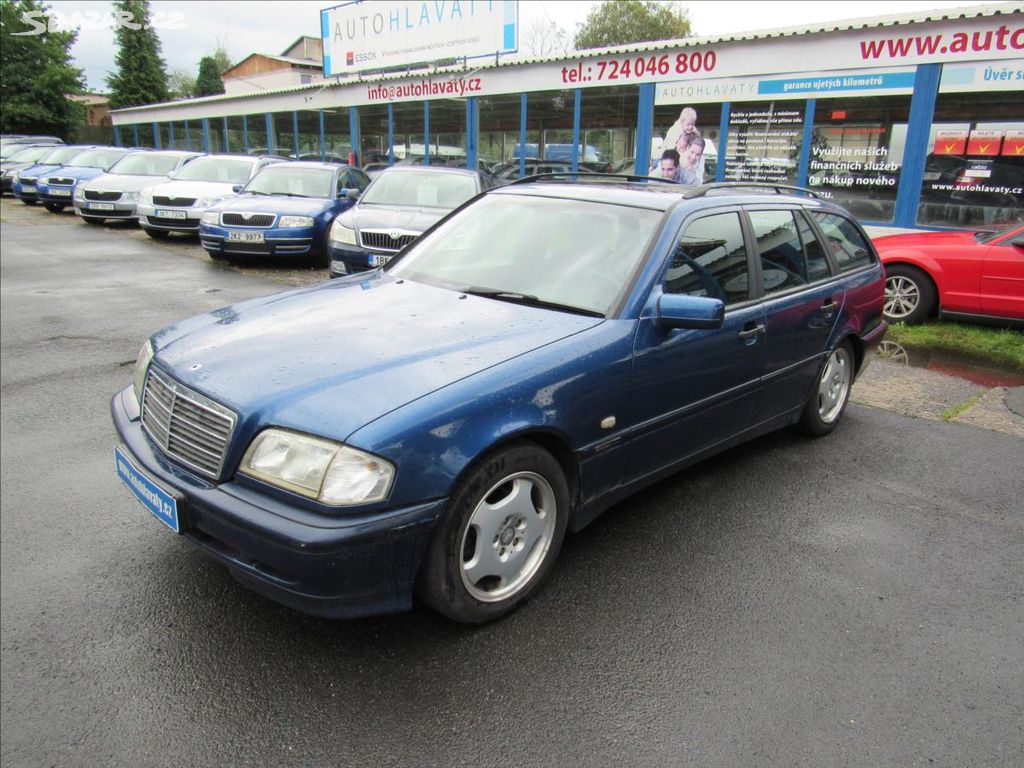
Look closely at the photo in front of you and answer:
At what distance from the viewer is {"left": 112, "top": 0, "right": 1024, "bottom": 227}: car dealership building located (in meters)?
9.90

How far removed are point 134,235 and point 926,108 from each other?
45.8 ft

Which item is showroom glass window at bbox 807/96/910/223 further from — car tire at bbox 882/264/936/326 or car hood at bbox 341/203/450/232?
car hood at bbox 341/203/450/232

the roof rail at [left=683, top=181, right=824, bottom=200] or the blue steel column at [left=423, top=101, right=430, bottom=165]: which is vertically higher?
the blue steel column at [left=423, top=101, right=430, bottom=165]

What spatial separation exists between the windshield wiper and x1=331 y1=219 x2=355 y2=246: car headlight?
579cm

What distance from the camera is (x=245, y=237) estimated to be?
415 inches

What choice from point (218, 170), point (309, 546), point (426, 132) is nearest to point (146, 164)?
point (218, 170)

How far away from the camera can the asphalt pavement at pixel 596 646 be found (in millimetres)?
2279

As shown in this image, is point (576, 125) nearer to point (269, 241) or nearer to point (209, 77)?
point (269, 241)

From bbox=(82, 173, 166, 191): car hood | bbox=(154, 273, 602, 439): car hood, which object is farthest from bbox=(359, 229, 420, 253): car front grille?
bbox=(82, 173, 166, 191): car hood

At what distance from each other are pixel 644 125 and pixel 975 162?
5700 mm

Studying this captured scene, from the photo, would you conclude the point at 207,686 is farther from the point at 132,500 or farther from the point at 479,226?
the point at 479,226

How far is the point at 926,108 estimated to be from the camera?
10367mm

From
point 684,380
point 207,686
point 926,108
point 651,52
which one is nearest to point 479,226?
point 684,380

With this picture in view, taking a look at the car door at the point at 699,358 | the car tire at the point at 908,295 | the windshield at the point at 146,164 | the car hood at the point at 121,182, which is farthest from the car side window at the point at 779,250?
the windshield at the point at 146,164
